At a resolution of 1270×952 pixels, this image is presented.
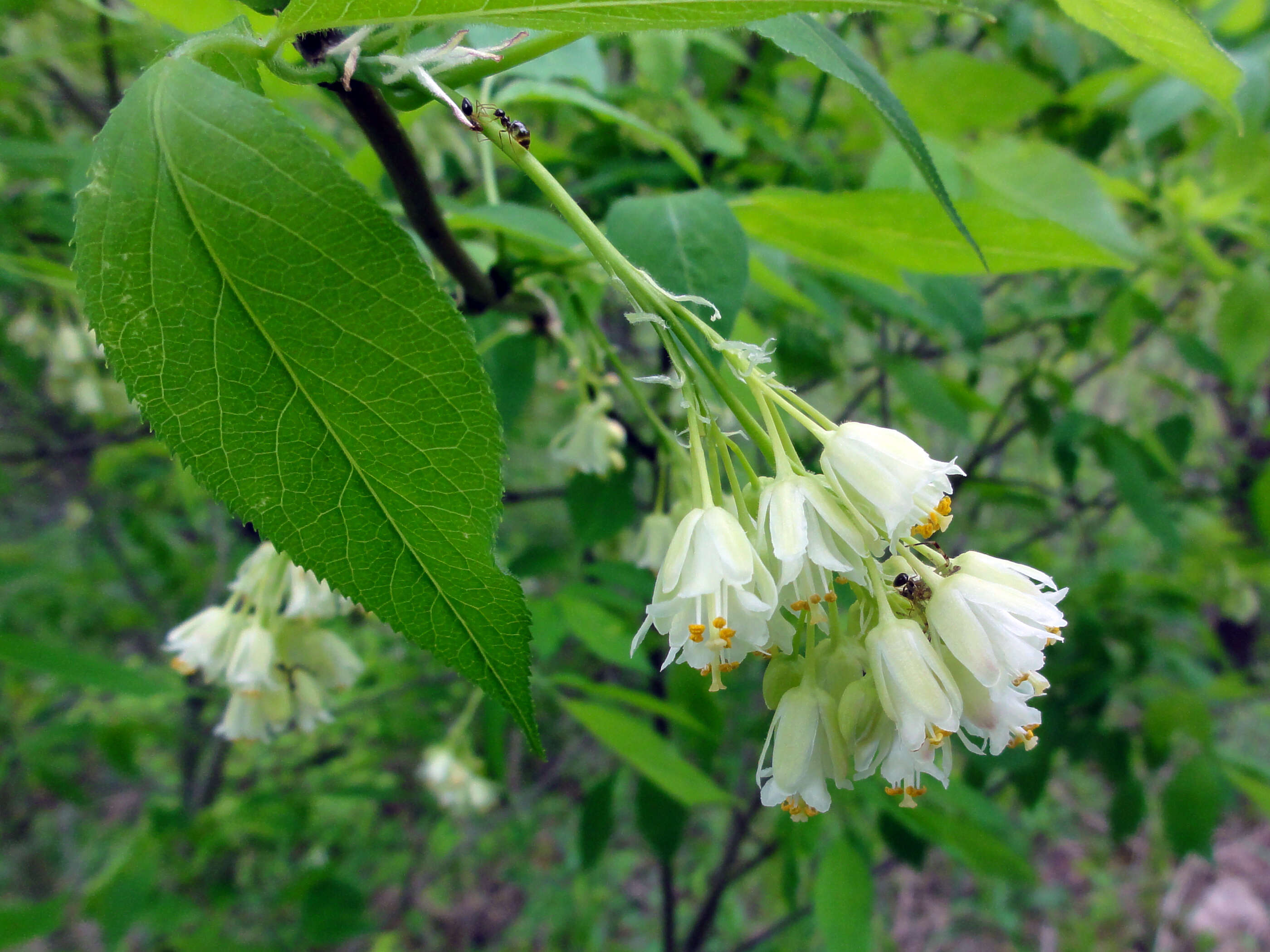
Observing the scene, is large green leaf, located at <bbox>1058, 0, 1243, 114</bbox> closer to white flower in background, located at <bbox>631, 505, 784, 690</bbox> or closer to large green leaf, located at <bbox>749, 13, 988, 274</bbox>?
large green leaf, located at <bbox>749, 13, 988, 274</bbox>

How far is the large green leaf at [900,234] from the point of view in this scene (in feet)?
3.29

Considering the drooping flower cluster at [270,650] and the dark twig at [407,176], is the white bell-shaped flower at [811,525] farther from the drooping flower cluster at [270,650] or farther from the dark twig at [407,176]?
the drooping flower cluster at [270,650]

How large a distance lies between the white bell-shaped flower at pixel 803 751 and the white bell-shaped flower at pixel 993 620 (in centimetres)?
14

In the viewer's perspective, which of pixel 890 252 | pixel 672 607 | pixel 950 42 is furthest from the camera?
pixel 950 42

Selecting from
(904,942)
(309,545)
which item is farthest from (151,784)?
(309,545)

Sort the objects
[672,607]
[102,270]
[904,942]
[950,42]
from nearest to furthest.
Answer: [102,270] < [672,607] < [950,42] < [904,942]

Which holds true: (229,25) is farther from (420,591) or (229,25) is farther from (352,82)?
(420,591)

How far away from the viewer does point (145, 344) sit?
0.57m

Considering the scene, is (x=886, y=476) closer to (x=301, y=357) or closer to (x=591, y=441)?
(x=301, y=357)

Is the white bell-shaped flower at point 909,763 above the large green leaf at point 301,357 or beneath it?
beneath

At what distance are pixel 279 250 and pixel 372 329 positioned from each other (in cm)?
8

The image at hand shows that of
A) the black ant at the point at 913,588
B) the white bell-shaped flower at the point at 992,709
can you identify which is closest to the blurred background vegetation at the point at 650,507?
the black ant at the point at 913,588

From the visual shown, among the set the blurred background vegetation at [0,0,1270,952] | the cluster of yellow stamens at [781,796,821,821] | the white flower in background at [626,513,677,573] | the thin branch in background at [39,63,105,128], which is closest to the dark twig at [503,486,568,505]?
the blurred background vegetation at [0,0,1270,952]

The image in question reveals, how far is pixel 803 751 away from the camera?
30.2 inches
